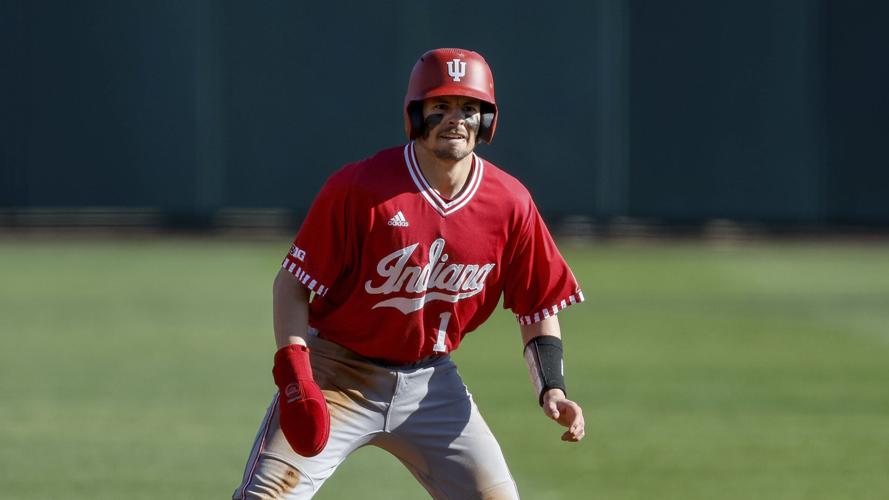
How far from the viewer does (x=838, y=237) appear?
25.9 meters

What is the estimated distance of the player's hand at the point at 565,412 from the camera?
5383mm

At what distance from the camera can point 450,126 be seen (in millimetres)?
5465

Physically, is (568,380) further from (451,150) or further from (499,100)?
(499,100)

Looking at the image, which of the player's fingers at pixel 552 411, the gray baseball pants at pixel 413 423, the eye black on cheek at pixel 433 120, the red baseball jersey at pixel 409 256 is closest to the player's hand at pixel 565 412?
the player's fingers at pixel 552 411

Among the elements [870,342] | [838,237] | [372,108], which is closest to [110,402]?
[870,342]

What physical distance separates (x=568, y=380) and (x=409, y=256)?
6.49 metres

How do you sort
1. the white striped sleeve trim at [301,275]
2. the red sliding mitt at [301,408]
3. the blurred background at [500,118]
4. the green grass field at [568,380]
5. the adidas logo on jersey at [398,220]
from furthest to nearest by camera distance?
the blurred background at [500,118]
the green grass field at [568,380]
the adidas logo on jersey at [398,220]
the white striped sleeve trim at [301,275]
the red sliding mitt at [301,408]

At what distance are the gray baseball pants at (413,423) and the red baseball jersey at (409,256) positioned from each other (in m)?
0.08

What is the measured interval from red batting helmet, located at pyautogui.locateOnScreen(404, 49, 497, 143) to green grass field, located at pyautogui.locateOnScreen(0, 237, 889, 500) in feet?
9.72

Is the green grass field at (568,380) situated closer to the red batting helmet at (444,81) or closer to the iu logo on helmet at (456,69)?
the red batting helmet at (444,81)

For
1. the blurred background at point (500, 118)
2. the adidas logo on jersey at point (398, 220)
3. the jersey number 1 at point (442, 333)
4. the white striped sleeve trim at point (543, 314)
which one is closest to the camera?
the adidas logo on jersey at point (398, 220)

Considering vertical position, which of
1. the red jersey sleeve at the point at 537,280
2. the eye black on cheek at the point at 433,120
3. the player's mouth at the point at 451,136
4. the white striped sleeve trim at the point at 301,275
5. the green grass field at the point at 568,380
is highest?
the eye black on cheek at the point at 433,120

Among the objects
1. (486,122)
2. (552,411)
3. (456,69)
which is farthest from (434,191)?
(552,411)

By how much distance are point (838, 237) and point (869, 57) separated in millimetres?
2942
